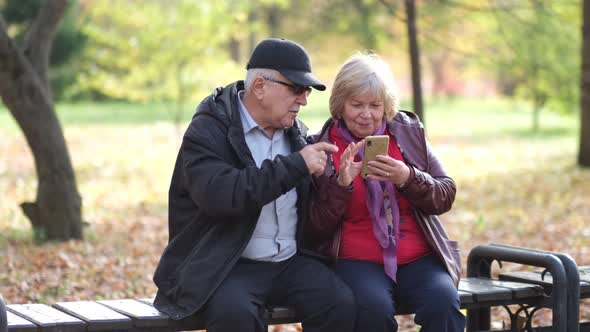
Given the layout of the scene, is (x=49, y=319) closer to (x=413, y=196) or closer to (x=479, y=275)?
(x=413, y=196)

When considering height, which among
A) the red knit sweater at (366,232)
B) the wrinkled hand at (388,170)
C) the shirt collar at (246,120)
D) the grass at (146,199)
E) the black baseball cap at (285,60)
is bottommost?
the grass at (146,199)

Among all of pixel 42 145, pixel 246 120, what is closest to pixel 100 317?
pixel 246 120

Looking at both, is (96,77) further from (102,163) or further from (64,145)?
(64,145)

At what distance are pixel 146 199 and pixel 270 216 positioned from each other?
28.4ft

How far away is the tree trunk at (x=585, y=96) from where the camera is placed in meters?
14.0

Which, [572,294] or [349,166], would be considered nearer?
[349,166]

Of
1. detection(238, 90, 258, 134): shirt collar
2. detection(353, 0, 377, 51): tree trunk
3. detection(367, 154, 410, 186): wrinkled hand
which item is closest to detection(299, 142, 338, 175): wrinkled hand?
detection(367, 154, 410, 186): wrinkled hand

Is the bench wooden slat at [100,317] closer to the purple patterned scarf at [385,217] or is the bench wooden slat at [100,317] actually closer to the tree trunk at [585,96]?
the purple patterned scarf at [385,217]

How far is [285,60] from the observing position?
4.13 metres

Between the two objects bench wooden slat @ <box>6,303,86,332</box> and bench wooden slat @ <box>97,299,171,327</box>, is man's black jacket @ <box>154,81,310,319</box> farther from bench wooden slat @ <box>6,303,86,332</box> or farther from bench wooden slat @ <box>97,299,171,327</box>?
bench wooden slat @ <box>6,303,86,332</box>

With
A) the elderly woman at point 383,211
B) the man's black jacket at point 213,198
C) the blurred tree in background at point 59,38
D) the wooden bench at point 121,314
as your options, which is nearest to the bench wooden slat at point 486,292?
the wooden bench at point 121,314

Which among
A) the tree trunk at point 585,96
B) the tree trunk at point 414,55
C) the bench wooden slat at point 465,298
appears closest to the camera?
the bench wooden slat at point 465,298

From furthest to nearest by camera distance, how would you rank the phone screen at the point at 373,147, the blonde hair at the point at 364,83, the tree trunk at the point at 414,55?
the tree trunk at the point at 414,55 < the blonde hair at the point at 364,83 < the phone screen at the point at 373,147

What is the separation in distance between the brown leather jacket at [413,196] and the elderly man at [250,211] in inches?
4.2
